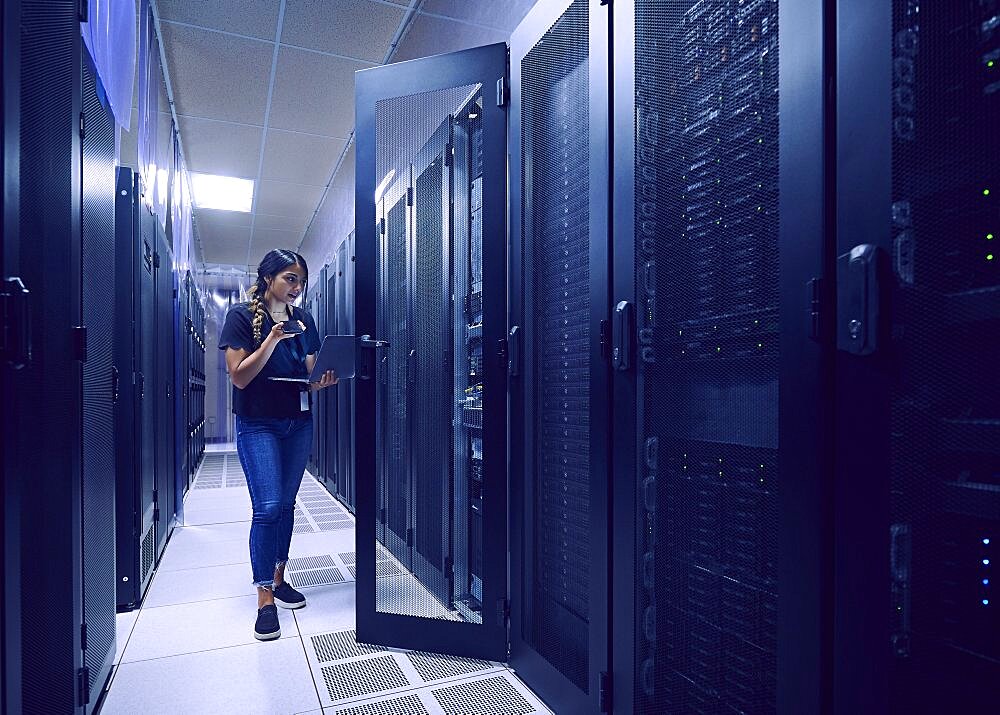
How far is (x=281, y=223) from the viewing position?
692 cm

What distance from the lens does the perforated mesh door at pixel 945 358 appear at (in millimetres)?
630

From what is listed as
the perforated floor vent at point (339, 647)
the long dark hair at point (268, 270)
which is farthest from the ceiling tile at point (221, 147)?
the perforated floor vent at point (339, 647)

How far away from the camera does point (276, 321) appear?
208cm

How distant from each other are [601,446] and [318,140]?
4.13 m

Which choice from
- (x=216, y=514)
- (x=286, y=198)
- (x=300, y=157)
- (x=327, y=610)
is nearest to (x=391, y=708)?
(x=327, y=610)

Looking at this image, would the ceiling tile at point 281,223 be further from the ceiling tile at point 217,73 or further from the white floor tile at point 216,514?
the white floor tile at point 216,514

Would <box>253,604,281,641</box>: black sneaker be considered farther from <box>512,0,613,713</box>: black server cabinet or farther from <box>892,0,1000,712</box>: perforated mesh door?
<box>892,0,1000,712</box>: perforated mesh door

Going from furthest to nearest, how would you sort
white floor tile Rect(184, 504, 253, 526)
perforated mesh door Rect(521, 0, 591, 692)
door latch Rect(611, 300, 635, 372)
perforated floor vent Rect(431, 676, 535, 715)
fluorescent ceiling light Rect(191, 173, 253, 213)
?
fluorescent ceiling light Rect(191, 173, 253, 213) → white floor tile Rect(184, 504, 253, 526) → perforated floor vent Rect(431, 676, 535, 715) → perforated mesh door Rect(521, 0, 591, 692) → door latch Rect(611, 300, 635, 372)

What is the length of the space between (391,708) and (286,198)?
214 inches

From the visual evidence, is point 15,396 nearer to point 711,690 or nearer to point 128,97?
point 711,690

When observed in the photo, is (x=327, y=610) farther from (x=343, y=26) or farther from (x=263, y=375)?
(x=343, y=26)

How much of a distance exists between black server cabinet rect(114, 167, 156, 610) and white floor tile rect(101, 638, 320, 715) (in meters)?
0.58

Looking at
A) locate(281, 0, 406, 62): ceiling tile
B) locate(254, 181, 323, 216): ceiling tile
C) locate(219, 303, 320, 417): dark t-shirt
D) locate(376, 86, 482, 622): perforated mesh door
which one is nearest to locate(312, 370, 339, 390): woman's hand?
locate(219, 303, 320, 417): dark t-shirt

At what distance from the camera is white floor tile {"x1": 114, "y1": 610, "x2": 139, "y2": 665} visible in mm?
1863
